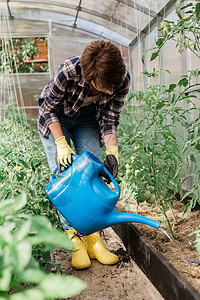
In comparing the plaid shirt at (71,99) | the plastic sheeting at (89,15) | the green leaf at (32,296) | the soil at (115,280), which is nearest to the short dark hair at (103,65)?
the plaid shirt at (71,99)

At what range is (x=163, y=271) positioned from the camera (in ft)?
3.74

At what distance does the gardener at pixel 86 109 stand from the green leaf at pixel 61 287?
0.94 m

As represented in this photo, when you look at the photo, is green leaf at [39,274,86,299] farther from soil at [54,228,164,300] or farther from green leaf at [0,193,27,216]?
soil at [54,228,164,300]

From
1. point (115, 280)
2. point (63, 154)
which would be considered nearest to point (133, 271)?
point (115, 280)

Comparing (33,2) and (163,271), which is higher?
(33,2)

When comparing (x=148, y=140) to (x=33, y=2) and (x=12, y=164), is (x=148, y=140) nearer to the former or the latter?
(x=12, y=164)

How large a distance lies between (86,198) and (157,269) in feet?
1.28

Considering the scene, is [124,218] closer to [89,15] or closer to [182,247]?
[182,247]

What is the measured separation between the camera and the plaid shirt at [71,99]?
145 cm

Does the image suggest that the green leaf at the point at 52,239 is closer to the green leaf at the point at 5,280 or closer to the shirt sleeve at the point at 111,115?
the green leaf at the point at 5,280

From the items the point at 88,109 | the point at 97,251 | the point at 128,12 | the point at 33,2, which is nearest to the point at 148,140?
the point at 88,109

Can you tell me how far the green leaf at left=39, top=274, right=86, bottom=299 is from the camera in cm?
40

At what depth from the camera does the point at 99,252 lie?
1528mm

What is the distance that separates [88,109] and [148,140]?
46 cm
